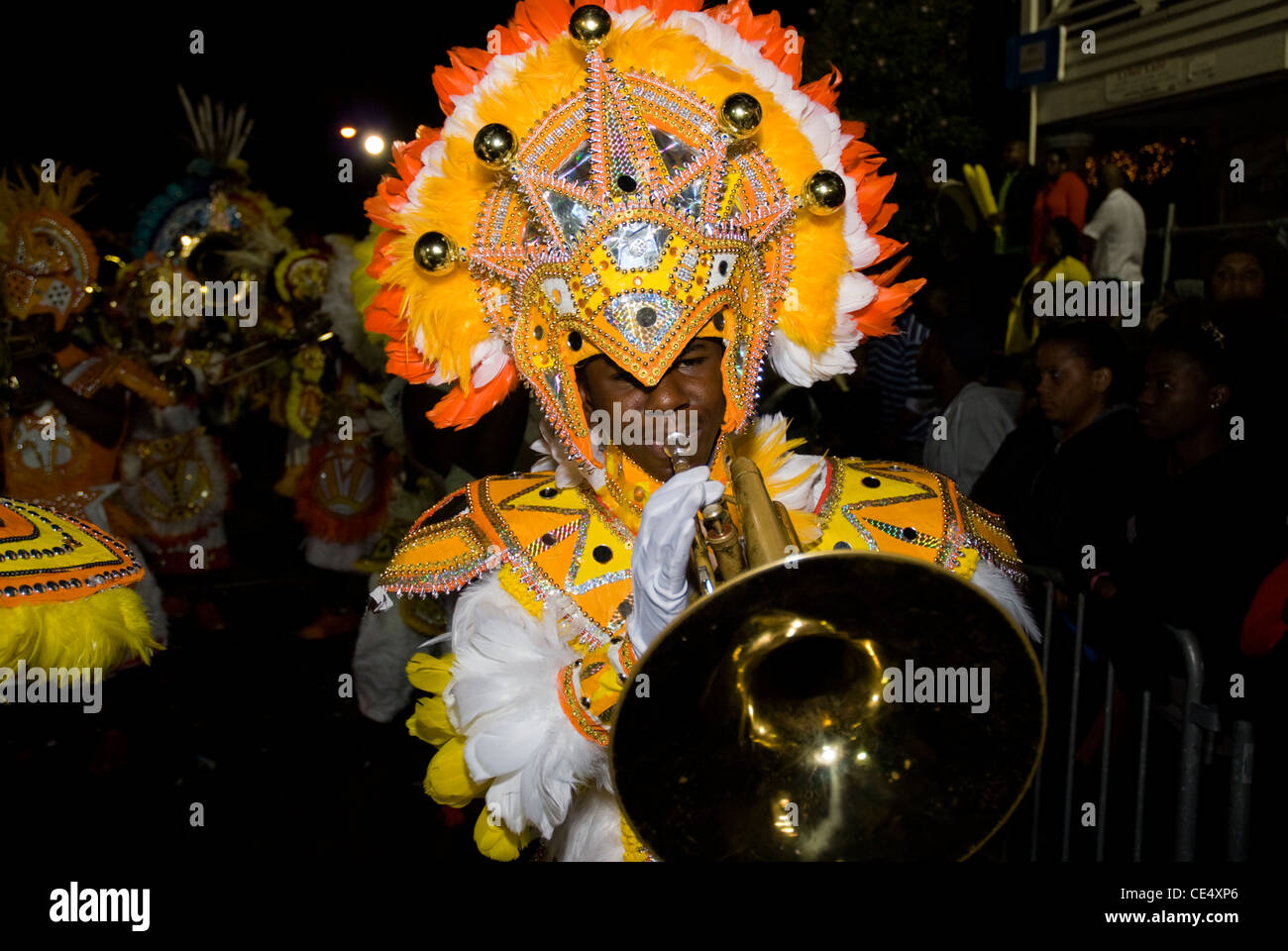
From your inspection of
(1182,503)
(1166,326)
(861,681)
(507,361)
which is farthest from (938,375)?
(861,681)

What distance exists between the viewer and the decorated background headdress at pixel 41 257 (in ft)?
19.6

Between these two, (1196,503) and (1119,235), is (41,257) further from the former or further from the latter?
(1119,235)

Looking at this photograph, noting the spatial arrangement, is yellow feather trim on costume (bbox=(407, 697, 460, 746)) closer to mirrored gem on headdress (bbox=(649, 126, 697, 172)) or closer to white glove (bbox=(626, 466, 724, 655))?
white glove (bbox=(626, 466, 724, 655))

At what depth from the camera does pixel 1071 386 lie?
4398 millimetres

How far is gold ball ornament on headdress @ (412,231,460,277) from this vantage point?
239cm

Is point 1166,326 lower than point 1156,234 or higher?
lower

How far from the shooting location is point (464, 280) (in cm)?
253

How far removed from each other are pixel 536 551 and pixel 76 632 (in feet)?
3.13

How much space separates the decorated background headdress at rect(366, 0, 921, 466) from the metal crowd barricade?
1085mm

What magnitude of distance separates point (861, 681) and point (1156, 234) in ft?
25.0

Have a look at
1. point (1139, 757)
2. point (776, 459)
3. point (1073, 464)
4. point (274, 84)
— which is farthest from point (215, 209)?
point (1139, 757)

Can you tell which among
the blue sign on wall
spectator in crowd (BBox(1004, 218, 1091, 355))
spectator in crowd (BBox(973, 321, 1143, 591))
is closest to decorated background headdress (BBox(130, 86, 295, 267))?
spectator in crowd (BBox(1004, 218, 1091, 355))
